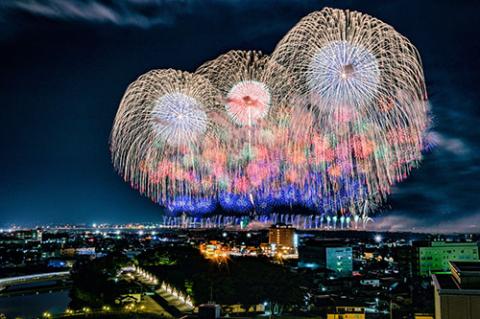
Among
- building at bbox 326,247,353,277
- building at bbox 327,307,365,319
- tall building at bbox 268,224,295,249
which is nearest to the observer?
building at bbox 327,307,365,319

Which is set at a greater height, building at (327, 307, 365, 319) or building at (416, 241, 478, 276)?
building at (416, 241, 478, 276)

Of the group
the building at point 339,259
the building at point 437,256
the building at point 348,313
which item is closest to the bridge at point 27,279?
the building at point 339,259

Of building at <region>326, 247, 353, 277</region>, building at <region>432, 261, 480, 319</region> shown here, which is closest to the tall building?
building at <region>326, 247, 353, 277</region>

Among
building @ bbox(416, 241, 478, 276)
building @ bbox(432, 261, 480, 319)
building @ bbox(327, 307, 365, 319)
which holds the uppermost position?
building @ bbox(432, 261, 480, 319)

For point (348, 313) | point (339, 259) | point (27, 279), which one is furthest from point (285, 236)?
point (348, 313)

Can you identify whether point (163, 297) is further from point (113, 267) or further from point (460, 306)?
point (460, 306)

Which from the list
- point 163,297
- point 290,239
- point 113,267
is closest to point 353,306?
point 163,297

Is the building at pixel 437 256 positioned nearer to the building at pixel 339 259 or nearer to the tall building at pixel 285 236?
the building at pixel 339 259

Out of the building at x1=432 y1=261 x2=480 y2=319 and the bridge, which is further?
the bridge

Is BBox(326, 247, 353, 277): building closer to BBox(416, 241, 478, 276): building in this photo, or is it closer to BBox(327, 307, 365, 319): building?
BBox(416, 241, 478, 276): building
